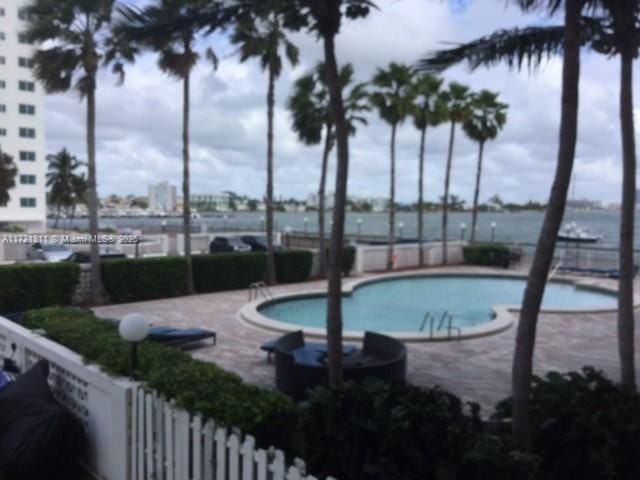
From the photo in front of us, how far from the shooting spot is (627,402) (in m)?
4.16

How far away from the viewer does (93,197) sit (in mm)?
14664

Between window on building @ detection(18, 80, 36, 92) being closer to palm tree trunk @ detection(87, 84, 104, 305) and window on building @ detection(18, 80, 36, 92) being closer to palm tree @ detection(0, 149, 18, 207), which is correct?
palm tree @ detection(0, 149, 18, 207)

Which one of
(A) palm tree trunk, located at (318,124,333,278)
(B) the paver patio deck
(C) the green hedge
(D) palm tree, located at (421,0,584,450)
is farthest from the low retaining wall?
(A) palm tree trunk, located at (318,124,333,278)

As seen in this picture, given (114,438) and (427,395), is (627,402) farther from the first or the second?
(114,438)

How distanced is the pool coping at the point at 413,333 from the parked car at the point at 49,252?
31.3 ft

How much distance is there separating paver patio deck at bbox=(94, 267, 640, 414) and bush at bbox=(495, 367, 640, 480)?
2744 millimetres

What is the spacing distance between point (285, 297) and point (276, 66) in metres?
7.53

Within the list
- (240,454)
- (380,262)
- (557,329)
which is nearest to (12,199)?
(380,262)

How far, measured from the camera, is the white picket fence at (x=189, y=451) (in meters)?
3.09

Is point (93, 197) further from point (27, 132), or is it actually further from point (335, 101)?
point (27, 132)

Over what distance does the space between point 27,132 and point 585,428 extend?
65082 millimetres

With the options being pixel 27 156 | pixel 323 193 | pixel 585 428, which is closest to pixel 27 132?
pixel 27 156

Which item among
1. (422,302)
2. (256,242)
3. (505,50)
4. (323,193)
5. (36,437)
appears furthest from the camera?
(256,242)

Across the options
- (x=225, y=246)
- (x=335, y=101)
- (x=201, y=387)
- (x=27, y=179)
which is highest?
(x=27, y=179)
